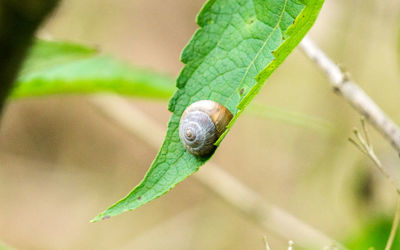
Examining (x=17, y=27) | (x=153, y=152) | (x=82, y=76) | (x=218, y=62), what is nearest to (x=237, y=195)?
(x=82, y=76)

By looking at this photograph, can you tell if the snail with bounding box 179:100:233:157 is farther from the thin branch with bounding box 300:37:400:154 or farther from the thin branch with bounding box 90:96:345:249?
the thin branch with bounding box 90:96:345:249

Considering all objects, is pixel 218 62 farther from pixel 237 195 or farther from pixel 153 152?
pixel 153 152

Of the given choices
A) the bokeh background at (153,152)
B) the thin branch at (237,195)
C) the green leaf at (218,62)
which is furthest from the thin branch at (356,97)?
the bokeh background at (153,152)

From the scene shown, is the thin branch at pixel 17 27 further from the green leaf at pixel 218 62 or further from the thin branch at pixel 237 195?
the thin branch at pixel 237 195

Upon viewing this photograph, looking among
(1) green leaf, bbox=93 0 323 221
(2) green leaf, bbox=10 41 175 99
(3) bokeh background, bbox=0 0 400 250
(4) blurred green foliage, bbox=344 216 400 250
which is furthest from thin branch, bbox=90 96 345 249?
(1) green leaf, bbox=93 0 323 221

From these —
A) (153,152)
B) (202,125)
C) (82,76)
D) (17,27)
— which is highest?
(17,27)
